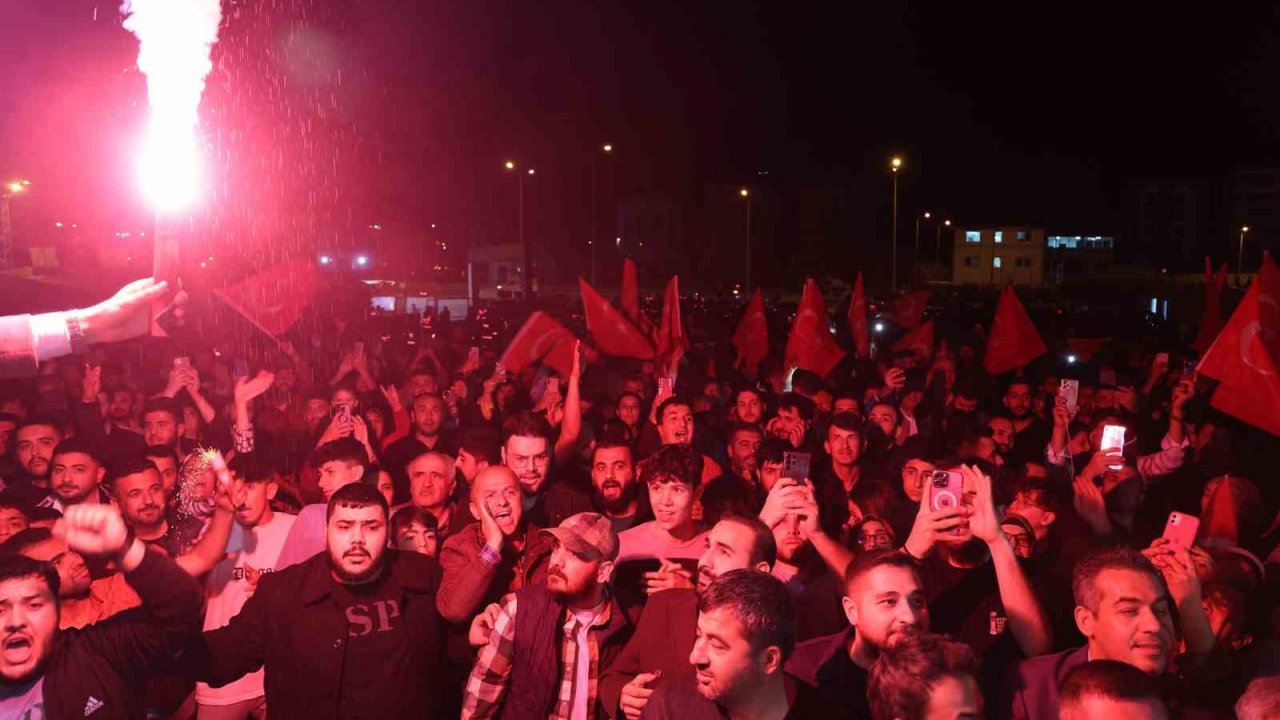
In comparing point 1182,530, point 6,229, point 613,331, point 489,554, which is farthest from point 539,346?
point 6,229

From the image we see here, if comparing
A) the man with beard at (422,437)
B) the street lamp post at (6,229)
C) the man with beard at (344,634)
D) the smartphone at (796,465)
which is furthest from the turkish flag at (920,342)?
the street lamp post at (6,229)

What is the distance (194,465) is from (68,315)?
338cm

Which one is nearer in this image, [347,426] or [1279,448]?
[347,426]

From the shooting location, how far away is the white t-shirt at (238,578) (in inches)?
207

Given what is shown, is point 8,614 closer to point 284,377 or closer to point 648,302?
point 284,377

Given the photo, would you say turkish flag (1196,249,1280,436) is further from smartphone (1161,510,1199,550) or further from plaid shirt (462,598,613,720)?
plaid shirt (462,598,613,720)

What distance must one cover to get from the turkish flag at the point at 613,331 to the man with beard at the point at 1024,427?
470cm

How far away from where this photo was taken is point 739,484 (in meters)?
6.20

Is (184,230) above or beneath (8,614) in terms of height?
above

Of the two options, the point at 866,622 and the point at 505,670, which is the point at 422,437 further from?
the point at 866,622

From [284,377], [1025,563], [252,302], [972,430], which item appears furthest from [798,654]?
[252,302]

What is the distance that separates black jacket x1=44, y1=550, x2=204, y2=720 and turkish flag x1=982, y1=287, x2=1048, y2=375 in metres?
11.3

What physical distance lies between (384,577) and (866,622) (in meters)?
2.02

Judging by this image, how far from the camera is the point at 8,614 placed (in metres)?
3.71
